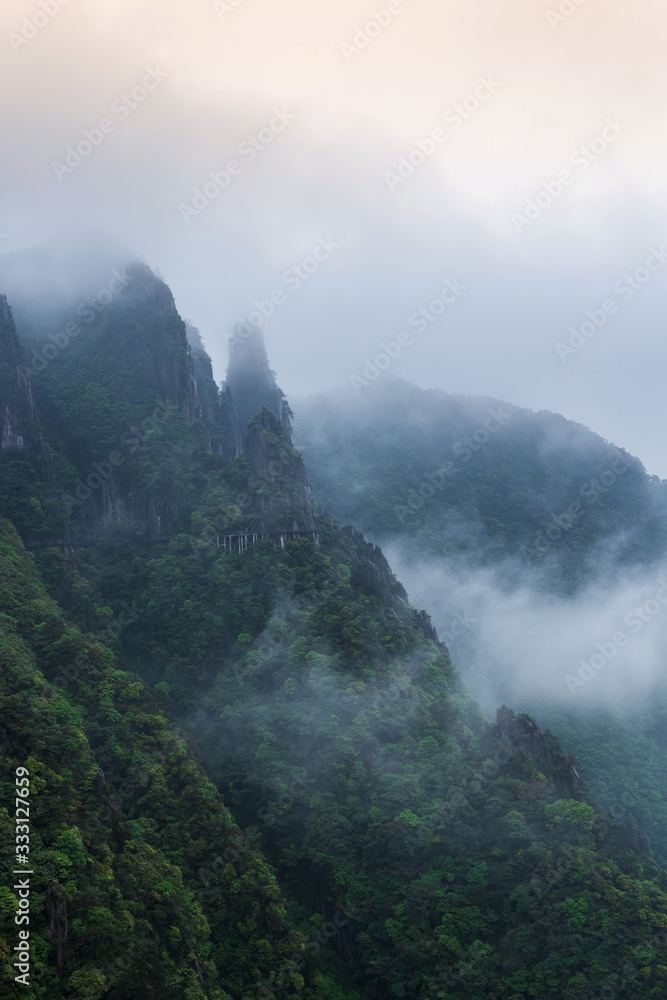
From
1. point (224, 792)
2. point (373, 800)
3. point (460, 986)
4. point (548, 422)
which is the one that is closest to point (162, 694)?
point (224, 792)

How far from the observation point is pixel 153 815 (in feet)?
174

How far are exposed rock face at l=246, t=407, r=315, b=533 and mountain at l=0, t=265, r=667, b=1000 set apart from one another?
0.78ft

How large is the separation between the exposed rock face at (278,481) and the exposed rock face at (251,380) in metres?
30.0

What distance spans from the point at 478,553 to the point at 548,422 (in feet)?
115

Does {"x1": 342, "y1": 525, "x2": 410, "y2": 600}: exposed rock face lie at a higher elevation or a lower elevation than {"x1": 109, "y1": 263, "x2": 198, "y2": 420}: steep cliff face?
lower

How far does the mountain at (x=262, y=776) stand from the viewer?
150 ft

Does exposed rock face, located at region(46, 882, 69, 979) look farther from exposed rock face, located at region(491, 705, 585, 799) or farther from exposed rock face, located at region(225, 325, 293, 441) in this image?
exposed rock face, located at region(225, 325, 293, 441)

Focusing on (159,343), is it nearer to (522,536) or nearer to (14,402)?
(14,402)

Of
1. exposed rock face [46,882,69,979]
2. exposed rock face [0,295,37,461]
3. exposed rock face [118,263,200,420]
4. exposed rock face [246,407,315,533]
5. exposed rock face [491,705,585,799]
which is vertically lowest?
exposed rock face [46,882,69,979]

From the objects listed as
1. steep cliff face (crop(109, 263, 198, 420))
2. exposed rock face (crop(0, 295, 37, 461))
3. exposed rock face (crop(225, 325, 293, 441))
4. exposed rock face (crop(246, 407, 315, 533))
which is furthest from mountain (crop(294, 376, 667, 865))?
exposed rock face (crop(0, 295, 37, 461))

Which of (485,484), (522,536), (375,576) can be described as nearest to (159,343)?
(375,576)

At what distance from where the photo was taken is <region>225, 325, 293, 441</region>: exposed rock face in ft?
390

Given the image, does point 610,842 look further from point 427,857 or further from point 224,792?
point 224,792

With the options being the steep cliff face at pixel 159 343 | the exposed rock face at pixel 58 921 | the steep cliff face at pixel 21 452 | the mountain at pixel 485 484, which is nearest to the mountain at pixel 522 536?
the mountain at pixel 485 484
